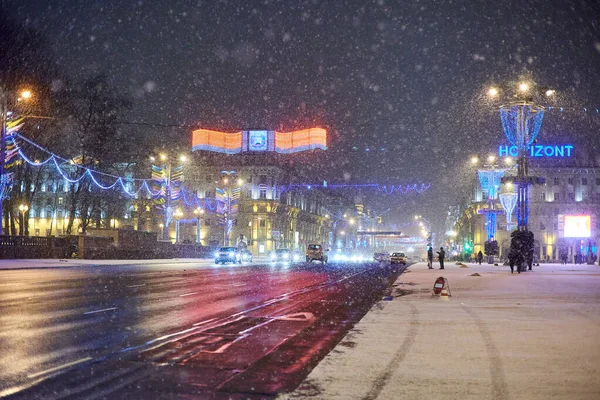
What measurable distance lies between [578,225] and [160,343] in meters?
64.9

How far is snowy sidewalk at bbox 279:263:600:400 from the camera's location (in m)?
6.71

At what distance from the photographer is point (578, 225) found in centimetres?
6681

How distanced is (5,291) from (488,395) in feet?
56.4

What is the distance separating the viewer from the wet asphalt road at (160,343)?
23.0 ft

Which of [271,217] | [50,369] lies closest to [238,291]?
[50,369]

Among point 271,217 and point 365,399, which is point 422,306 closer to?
point 365,399

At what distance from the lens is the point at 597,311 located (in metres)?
14.9

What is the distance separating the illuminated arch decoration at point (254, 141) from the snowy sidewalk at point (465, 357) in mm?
92106

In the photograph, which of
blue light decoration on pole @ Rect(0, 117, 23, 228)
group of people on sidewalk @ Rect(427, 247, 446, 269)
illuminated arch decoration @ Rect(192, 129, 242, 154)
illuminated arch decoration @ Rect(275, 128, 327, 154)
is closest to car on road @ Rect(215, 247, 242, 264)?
group of people on sidewalk @ Rect(427, 247, 446, 269)

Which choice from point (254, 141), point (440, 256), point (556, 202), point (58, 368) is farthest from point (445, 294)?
point (556, 202)

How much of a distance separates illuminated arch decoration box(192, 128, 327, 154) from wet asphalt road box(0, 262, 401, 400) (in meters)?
89.0

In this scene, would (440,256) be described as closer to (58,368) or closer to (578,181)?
(58,368)

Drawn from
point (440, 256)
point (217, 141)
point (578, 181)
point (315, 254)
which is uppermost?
point (217, 141)

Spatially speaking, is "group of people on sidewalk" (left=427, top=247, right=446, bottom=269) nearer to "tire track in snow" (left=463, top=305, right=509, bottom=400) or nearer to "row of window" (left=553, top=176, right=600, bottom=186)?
"tire track in snow" (left=463, top=305, right=509, bottom=400)
